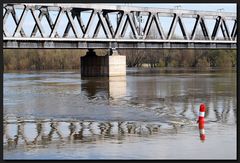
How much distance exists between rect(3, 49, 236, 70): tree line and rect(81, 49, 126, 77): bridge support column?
64.7 meters

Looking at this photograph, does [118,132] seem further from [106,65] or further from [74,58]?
[74,58]

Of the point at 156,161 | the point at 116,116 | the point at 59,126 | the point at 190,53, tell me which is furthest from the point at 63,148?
the point at 190,53

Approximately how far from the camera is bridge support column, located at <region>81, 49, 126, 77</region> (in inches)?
2931

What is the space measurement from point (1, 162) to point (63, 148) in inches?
94.7

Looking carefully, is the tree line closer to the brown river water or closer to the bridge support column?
the bridge support column

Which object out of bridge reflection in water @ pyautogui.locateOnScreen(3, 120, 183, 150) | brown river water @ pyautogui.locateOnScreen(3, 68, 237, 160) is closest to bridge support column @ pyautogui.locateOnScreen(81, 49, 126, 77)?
brown river water @ pyautogui.locateOnScreen(3, 68, 237, 160)

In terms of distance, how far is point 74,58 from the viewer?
152875 millimetres

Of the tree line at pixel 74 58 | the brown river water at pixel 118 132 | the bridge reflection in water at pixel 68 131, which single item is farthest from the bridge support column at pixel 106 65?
the tree line at pixel 74 58

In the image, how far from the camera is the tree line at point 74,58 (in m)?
143

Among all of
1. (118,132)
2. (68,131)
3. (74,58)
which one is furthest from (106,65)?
(74,58)

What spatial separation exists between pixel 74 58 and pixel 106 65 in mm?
79133

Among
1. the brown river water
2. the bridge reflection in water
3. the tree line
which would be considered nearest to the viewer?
the brown river water

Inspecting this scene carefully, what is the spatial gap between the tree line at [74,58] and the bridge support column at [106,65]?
6465 cm

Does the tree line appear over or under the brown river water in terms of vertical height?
over
